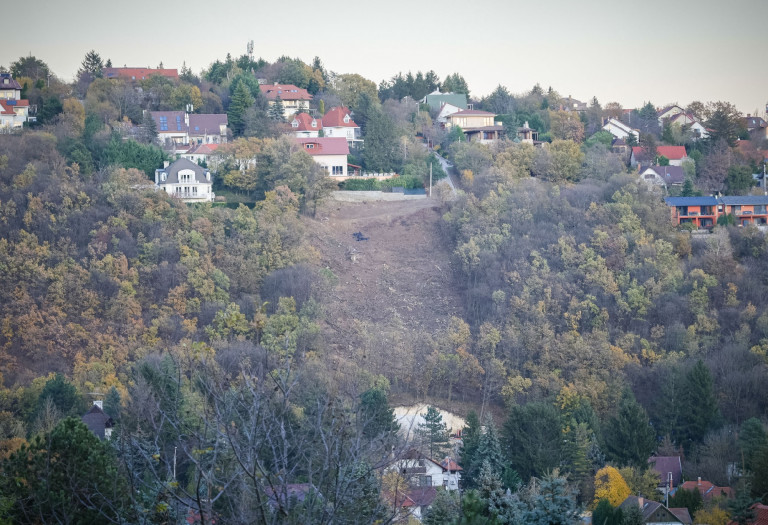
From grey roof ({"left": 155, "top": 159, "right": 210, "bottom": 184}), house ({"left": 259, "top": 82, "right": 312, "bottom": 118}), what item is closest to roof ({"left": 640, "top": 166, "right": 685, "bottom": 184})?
house ({"left": 259, "top": 82, "right": 312, "bottom": 118})

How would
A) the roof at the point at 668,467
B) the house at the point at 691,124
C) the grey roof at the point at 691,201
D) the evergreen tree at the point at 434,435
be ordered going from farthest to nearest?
1. the house at the point at 691,124
2. the grey roof at the point at 691,201
3. the evergreen tree at the point at 434,435
4. the roof at the point at 668,467

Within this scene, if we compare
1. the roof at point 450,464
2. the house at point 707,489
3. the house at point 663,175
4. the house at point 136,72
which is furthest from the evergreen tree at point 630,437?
the house at point 136,72

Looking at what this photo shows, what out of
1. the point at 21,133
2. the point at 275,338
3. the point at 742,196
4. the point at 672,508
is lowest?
the point at 672,508

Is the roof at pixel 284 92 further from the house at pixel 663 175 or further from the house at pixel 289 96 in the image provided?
the house at pixel 663 175

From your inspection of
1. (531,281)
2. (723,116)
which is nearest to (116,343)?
(531,281)

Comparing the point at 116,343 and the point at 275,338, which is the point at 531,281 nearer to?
the point at 275,338

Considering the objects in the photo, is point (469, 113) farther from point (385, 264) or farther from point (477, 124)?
point (385, 264)

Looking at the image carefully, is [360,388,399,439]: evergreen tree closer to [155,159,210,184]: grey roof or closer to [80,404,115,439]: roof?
[80,404,115,439]: roof
